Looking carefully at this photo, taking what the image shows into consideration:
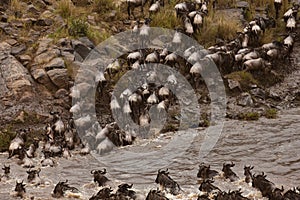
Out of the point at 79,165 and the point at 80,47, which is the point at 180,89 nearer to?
the point at 80,47

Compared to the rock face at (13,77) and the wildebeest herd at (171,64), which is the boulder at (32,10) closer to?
the rock face at (13,77)

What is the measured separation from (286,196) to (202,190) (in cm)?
176

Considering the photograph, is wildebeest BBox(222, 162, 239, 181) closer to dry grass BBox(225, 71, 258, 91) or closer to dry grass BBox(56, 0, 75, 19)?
dry grass BBox(225, 71, 258, 91)

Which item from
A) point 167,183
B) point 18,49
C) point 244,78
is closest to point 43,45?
point 18,49

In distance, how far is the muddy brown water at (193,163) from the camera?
1103 centimetres

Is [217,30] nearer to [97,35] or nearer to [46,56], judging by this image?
[97,35]

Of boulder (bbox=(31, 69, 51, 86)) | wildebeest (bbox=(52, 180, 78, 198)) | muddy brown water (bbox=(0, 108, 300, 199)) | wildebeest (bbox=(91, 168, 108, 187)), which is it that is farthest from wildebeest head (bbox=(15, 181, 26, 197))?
boulder (bbox=(31, 69, 51, 86))

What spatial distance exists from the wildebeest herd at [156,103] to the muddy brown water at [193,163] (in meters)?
0.24

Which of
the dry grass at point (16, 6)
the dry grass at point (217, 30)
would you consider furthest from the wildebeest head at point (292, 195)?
the dry grass at point (16, 6)

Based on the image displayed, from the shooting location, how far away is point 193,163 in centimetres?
1282

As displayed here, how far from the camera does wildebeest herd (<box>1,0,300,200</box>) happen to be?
34.2 ft

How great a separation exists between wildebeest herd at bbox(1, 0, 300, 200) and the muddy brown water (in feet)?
0.80

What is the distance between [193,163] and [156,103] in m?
3.79

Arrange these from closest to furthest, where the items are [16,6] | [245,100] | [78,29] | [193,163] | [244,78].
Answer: [193,163], [245,100], [244,78], [78,29], [16,6]
